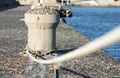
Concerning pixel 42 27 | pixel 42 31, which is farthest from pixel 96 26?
pixel 42 27

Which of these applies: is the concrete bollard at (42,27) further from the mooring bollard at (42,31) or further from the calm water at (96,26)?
the calm water at (96,26)

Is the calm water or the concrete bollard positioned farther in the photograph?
the calm water

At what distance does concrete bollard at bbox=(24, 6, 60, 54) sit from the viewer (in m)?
13.3

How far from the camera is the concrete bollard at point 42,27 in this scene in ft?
43.7

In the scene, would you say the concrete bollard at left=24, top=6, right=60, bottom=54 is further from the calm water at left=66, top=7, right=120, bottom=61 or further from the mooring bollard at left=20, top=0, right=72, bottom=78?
the calm water at left=66, top=7, right=120, bottom=61

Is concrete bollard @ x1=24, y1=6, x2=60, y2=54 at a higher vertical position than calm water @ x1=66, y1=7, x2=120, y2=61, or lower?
higher

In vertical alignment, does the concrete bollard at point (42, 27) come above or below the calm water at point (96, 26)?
above

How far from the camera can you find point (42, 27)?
1356 cm

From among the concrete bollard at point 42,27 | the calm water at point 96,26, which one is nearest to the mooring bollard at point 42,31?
the concrete bollard at point 42,27

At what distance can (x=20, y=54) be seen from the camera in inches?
701

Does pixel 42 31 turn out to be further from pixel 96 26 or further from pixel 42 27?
pixel 96 26

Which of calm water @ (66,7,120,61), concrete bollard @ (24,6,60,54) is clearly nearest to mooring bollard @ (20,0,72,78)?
concrete bollard @ (24,6,60,54)

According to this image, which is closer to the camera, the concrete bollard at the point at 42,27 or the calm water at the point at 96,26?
the concrete bollard at the point at 42,27

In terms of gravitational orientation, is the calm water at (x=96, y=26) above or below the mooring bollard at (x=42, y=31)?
below
